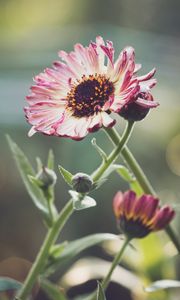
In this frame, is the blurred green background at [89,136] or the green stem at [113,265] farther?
the blurred green background at [89,136]

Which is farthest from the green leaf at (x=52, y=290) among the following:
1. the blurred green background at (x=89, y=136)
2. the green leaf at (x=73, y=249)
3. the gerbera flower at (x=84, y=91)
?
the blurred green background at (x=89, y=136)

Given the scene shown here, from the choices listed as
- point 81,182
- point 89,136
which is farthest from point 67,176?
point 89,136

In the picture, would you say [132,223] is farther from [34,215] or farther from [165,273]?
[34,215]

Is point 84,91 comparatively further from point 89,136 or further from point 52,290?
point 89,136

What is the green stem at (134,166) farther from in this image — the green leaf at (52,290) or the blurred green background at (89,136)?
the blurred green background at (89,136)

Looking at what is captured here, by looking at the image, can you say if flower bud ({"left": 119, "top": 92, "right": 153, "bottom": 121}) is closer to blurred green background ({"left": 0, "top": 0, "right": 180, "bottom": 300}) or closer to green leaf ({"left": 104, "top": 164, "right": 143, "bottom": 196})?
green leaf ({"left": 104, "top": 164, "right": 143, "bottom": 196})

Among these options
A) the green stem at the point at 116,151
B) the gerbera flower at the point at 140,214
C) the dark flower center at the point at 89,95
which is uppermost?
the dark flower center at the point at 89,95

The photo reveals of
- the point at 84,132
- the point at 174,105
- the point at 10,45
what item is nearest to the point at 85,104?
the point at 84,132

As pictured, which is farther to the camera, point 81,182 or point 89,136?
point 89,136
